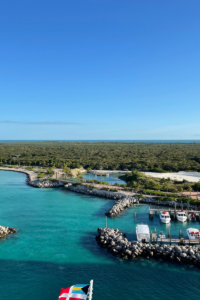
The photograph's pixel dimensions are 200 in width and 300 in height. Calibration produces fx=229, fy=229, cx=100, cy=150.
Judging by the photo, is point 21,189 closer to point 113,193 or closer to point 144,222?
point 113,193

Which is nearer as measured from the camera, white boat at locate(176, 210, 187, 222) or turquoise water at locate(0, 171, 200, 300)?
turquoise water at locate(0, 171, 200, 300)

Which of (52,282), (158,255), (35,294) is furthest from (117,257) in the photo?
(35,294)

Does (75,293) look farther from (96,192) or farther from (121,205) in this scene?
(96,192)

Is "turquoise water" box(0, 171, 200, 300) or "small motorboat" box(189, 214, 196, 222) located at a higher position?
"small motorboat" box(189, 214, 196, 222)

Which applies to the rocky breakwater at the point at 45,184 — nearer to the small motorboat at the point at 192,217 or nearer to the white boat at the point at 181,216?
the white boat at the point at 181,216

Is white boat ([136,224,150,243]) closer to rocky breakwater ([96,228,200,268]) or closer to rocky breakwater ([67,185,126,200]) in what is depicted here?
rocky breakwater ([96,228,200,268])

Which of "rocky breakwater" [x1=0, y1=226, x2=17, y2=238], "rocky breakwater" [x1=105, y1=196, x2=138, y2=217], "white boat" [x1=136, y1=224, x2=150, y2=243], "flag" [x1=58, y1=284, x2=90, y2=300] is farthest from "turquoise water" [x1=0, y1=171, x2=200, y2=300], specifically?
"flag" [x1=58, y1=284, x2=90, y2=300]
